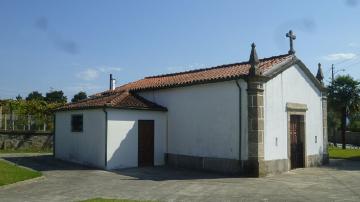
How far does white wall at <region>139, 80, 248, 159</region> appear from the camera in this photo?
17.2 metres

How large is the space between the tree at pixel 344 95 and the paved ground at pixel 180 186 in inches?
973

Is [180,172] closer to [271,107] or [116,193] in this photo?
[271,107]

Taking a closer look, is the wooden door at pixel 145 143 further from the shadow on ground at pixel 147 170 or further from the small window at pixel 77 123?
the small window at pixel 77 123

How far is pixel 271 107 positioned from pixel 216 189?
18.7ft

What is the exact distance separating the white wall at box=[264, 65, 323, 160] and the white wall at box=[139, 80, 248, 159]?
1.23 m

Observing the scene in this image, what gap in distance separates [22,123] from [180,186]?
1822cm

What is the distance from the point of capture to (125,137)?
18938 mm

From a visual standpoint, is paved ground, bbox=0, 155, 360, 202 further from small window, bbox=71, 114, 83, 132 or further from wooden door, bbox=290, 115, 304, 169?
small window, bbox=71, 114, 83, 132

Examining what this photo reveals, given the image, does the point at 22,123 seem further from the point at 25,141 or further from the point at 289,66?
the point at 289,66

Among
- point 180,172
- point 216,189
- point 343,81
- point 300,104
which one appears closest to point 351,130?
point 343,81

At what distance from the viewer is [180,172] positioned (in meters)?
17.7

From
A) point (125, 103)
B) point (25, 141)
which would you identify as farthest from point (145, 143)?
point (25, 141)

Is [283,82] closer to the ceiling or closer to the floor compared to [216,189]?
closer to the ceiling

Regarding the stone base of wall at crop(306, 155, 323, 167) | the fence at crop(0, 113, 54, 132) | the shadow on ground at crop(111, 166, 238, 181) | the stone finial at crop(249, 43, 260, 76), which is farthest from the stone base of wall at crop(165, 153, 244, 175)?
the fence at crop(0, 113, 54, 132)
